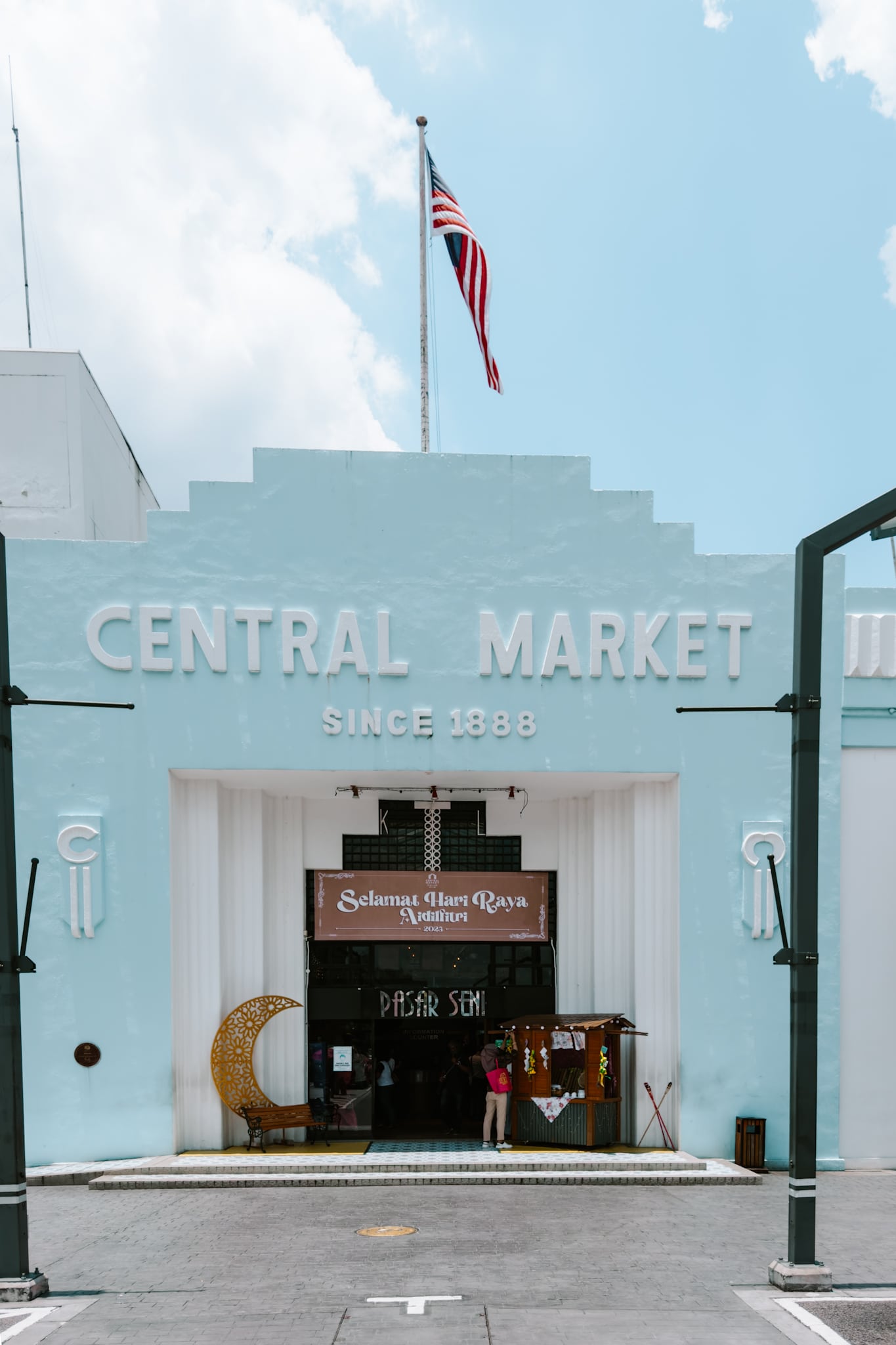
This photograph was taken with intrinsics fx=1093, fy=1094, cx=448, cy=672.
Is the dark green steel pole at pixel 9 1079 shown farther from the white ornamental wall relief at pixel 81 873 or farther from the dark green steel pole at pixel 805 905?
the dark green steel pole at pixel 805 905

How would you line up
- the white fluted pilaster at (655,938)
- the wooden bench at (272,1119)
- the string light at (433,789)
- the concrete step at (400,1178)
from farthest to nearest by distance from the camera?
the string light at (433,789)
the white fluted pilaster at (655,938)
the wooden bench at (272,1119)
the concrete step at (400,1178)

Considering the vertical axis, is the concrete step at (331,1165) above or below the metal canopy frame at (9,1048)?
below

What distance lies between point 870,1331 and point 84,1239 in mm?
7579

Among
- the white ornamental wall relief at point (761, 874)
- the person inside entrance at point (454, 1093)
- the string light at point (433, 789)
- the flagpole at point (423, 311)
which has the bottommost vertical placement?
the person inside entrance at point (454, 1093)

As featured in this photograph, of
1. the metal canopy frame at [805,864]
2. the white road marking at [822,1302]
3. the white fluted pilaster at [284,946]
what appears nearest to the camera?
the white road marking at [822,1302]

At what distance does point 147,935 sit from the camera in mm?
14578

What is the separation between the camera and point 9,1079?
9.09 m

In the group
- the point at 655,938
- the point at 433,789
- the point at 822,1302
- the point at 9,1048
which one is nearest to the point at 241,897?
the point at 433,789

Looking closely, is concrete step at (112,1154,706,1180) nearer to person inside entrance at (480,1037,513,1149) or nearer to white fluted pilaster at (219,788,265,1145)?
person inside entrance at (480,1037,513,1149)

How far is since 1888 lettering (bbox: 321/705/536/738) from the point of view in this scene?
14891mm

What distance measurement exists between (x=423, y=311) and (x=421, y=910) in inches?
359

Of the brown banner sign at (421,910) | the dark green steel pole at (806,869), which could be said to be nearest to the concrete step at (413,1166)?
the brown banner sign at (421,910)

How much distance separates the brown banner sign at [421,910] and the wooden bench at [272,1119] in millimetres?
2466

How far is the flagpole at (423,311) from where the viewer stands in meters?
16.6
